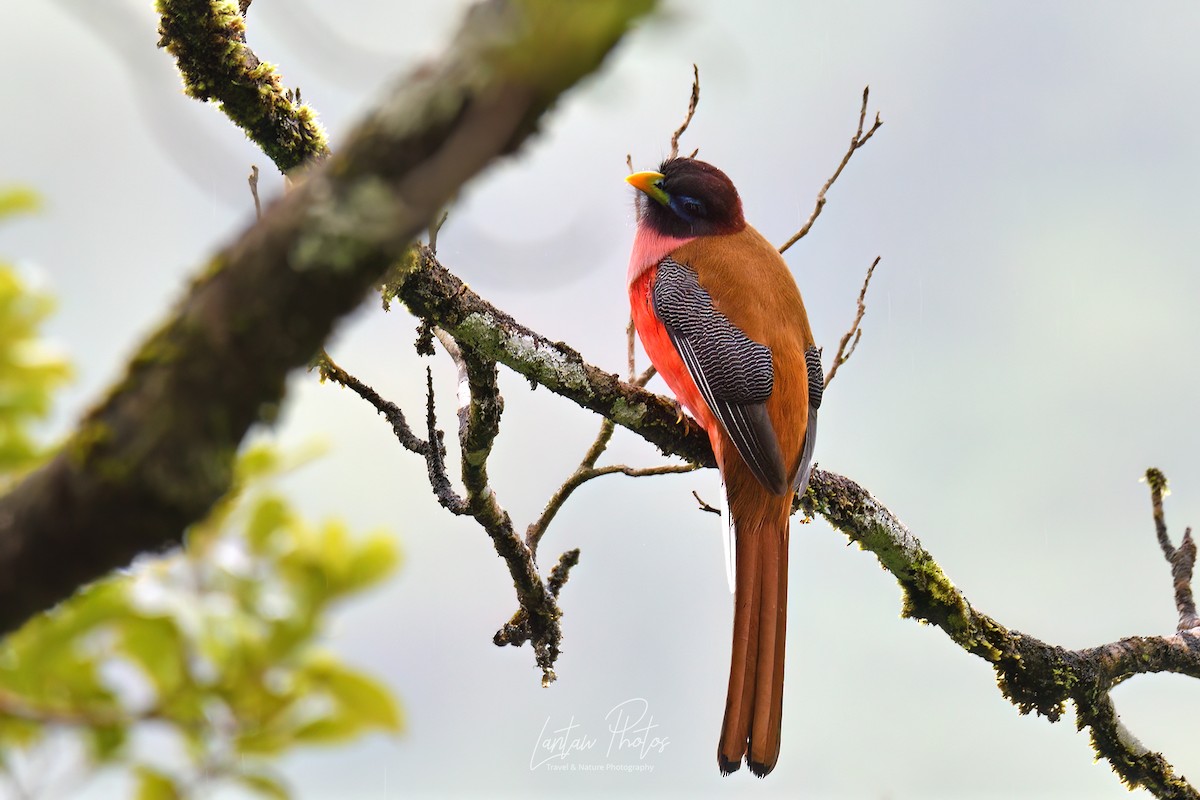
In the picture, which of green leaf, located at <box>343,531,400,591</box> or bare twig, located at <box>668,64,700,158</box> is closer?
green leaf, located at <box>343,531,400,591</box>

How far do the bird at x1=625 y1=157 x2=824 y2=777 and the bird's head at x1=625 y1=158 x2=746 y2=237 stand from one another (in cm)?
6

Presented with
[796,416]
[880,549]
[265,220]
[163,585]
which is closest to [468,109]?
[265,220]

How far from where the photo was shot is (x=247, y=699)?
0.79m

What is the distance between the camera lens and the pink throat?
158 inches

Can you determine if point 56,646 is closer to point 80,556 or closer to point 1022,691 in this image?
point 80,556

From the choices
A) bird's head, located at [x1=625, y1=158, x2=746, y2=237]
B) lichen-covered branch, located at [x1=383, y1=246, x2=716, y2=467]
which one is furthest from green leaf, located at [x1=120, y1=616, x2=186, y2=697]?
bird's head, located at [x1=625, y1=158, x2=746, y2=237]

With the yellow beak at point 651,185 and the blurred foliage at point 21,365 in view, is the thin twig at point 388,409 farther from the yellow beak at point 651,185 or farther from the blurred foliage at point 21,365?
the blurred foliage at point 21,365

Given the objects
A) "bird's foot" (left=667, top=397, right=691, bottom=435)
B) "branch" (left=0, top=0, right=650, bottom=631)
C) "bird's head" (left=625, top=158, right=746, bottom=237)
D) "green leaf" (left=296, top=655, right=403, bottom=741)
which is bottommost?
"green leaf" (left=296, top=655, right=403, bottom=741)

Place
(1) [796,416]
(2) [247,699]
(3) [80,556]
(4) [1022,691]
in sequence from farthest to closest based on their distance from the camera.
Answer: (4) [1022,691]
(1) [796,416]
(3) [80,556]
(2) [247,699]

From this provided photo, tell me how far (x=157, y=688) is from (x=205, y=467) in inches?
6.8

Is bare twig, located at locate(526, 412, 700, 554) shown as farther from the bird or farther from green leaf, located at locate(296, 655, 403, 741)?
green leaf, located at locate(296, 655, 403, 741)

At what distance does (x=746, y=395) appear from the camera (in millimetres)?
3359

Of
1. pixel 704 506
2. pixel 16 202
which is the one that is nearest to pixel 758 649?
pixel 704 506

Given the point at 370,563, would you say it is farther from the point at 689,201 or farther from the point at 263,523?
the point at 689,201
